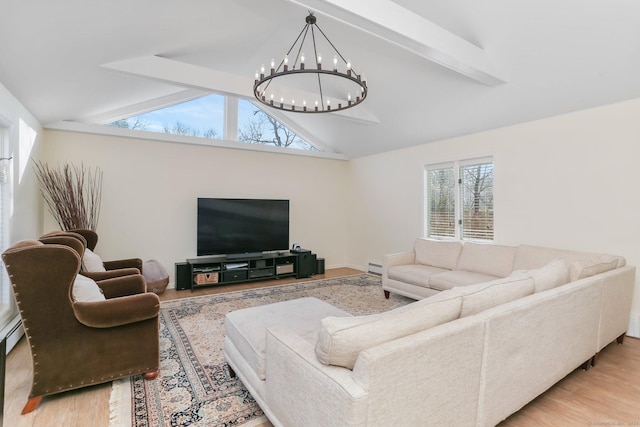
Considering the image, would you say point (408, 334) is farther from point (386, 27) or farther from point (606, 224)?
point (606, 224)

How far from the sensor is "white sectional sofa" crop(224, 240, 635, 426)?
1.20 m

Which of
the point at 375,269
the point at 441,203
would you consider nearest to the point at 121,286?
the point at 375,269

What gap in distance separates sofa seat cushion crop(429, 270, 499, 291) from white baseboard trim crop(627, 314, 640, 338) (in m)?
1.23

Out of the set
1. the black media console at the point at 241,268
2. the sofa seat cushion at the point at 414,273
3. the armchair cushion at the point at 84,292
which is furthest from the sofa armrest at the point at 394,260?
the armchair cushion at the point at 84,292

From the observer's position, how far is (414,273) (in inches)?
160

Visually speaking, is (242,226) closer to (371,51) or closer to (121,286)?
(121,286)

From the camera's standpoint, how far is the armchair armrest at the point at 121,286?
2877 mm

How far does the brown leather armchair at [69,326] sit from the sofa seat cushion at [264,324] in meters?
0.61

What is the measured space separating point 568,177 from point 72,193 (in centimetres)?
607

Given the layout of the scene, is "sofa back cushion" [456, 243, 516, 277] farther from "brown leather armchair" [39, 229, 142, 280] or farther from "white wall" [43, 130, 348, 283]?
"brown leather armchair" [39, 229, 142, 280]

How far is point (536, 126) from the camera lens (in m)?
3.83

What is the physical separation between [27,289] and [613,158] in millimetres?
5119

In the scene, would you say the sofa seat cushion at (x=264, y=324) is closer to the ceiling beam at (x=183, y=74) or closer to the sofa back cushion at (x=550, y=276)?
the sofa back cushion at (x=550, y=276)

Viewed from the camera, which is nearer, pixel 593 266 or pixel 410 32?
pixel 410 32
